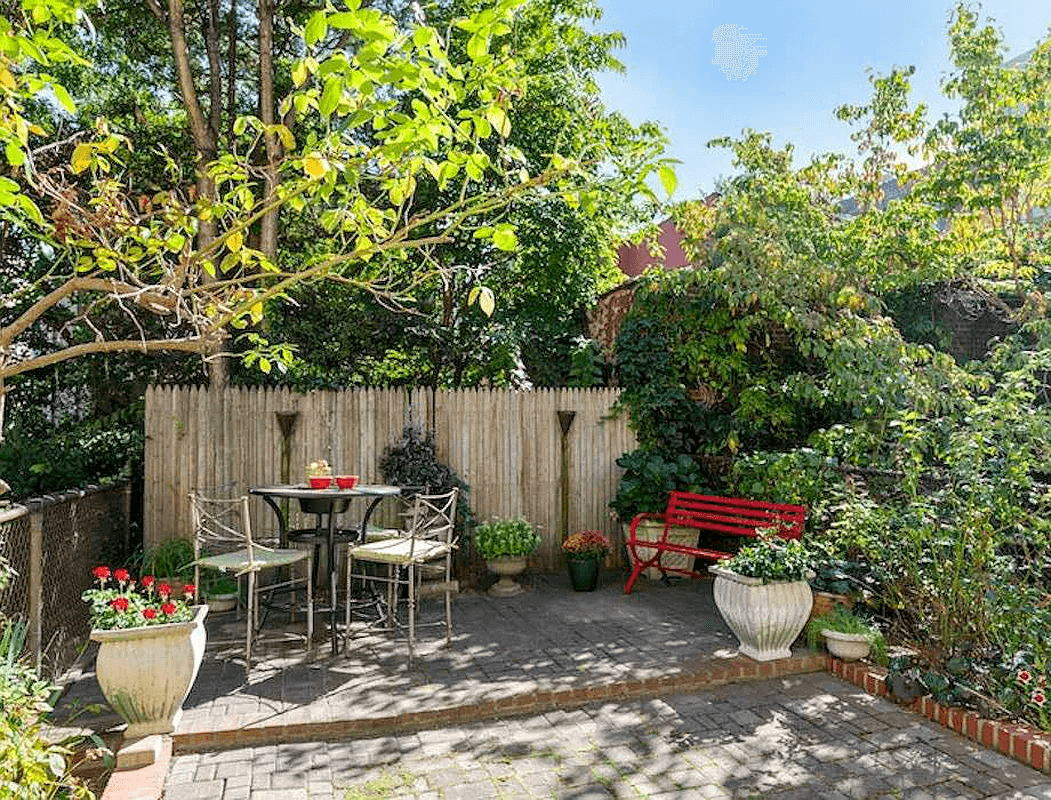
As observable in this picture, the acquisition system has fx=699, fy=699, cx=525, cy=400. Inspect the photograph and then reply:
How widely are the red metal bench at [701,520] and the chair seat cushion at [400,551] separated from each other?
2.08 m

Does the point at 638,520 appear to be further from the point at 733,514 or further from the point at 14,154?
the point at 14,154

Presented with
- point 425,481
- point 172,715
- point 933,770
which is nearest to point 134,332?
point 425,481

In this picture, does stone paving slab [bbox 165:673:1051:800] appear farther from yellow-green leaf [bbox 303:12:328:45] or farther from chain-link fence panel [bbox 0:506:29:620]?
yellow-green leaf [bbox 303:12:328:45]

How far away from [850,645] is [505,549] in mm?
2902

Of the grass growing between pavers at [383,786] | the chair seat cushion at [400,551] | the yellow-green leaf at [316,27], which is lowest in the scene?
the grass growing between pavers at [383,786]

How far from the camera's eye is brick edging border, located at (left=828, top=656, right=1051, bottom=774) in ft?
10.5

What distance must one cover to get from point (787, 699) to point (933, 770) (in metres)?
0.90

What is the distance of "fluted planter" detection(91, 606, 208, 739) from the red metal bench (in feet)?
12.2

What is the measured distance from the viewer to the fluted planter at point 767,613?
4332 mm

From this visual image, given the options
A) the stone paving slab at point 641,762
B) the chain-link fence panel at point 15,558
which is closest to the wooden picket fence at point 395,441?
the chain-link fence panel at point 15,558

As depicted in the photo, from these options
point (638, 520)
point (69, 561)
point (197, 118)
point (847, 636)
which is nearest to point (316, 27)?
point (69, 561)

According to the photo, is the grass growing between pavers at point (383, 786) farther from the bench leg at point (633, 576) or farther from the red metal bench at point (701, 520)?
the bench leg at point (633, 576)

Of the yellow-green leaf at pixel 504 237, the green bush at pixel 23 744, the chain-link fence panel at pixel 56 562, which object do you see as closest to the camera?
the yellow-green leaf at pixel 504 237

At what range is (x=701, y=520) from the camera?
6453mm
